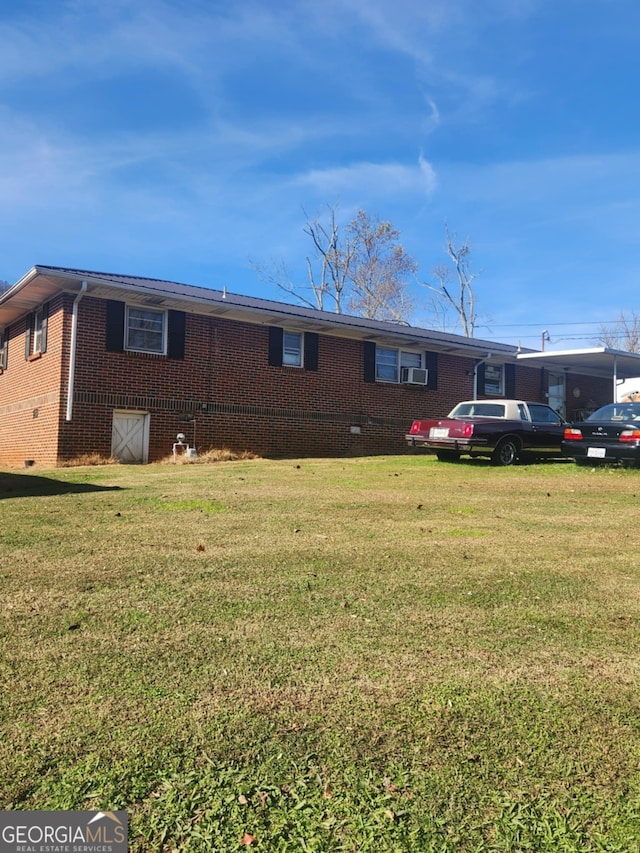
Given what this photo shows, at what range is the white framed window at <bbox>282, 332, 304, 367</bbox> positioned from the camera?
17859 mm

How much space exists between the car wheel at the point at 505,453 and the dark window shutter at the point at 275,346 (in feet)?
21.2

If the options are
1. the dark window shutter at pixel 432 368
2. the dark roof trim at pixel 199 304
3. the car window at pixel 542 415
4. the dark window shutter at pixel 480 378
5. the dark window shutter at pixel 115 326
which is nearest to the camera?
the dark roof trim at pixel 199 304

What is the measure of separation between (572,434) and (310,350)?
7.67m

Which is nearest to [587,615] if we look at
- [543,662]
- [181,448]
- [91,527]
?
[543,662]

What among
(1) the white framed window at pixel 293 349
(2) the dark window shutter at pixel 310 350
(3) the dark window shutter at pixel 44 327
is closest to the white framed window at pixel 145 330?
(3) the dark window shutter at pixel 44 327

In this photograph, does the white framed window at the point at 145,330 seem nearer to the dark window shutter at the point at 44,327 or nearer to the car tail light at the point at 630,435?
the dark window shutter at the point at 44,327

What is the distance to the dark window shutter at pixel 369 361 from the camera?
19.2 m

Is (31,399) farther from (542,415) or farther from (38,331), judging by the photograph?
(542,415)

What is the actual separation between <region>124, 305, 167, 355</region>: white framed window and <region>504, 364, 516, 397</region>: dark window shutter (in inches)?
483

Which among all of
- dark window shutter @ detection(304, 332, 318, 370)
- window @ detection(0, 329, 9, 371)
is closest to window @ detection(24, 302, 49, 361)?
window @ detection(0, 329, 9, 371)

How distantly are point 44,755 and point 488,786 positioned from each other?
58.6 inches

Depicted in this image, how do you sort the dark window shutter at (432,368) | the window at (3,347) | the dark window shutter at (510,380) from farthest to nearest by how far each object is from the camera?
the dark window shutter at (510,380), the dark window shutter at (432,368), the window at (3,347)

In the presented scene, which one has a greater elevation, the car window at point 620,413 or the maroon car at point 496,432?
the car window at point 620,413

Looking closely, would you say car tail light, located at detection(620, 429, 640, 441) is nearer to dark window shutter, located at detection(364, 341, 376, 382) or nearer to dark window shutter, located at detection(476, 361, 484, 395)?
dark window shutter, located at detection(364, 341, 376, 382)
